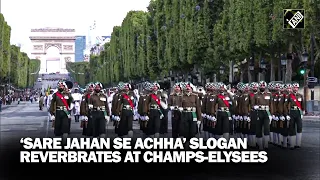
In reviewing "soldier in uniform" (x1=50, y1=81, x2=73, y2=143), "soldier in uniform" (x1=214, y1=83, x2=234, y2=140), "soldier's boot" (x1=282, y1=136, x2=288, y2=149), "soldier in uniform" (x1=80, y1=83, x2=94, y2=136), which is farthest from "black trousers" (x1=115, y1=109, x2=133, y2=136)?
"soldier's boot" (x1=282, y1=136, x2=288, y2=149)

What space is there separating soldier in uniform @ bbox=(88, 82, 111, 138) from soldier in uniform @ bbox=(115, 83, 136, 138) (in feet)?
3.58

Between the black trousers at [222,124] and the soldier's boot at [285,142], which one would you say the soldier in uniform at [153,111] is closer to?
the black trousers at [222,124]

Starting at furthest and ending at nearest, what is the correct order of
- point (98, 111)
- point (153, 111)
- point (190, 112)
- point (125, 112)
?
point (125, 112), point (153, 111), point (98, 111), point (190, 112)

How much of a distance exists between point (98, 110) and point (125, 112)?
4.64 ft

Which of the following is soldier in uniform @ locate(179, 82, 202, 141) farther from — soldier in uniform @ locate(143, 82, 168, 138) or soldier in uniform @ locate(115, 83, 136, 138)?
soldier in uniform @ locate(115, 83, 136, 138)

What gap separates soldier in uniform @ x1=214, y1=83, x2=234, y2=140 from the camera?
79.5ft

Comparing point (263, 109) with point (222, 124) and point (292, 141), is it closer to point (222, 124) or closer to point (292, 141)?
point (222, 124)

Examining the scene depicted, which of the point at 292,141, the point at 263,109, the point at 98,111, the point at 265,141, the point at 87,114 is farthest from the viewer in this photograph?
the point at 87,114

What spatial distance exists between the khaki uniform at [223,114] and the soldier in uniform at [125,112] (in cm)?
274

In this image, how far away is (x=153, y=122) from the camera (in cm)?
2491

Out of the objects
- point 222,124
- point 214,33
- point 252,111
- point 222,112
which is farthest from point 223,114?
point 214,33

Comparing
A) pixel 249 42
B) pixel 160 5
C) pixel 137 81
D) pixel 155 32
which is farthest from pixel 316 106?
pixel 137 81

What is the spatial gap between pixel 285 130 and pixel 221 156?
433 centimetres

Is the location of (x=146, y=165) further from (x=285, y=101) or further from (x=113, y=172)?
(x=285, y=101)
